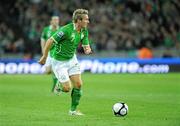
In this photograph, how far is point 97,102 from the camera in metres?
17.9

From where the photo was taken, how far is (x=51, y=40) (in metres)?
14.0

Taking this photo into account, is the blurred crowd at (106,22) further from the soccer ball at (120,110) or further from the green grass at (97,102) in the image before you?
the soccer ball at (120,110)

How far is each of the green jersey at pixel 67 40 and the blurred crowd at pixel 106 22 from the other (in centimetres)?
2135

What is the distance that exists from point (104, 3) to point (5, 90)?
1705cm

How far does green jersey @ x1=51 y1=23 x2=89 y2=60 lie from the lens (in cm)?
1412

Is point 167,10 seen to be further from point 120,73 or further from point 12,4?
point 12,4

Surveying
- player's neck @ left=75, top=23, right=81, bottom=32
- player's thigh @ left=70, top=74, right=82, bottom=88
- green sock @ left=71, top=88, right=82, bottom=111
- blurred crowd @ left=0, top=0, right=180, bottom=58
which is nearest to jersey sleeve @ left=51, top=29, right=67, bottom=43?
player's neck @ left=75, top=23, right=81, bottom=32

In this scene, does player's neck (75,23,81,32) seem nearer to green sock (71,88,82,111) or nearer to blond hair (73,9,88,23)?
blond hair (73,9,88,23)

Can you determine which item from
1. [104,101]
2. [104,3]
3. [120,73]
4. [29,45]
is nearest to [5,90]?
[104,101]

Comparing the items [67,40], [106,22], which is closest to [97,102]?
[67,40]

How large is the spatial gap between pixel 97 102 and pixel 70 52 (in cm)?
363

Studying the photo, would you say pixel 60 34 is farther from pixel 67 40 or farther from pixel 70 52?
pixel 70 52

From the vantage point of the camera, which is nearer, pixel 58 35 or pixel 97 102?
pixel 58 35

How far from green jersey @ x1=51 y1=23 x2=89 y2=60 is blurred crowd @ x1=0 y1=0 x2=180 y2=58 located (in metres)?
21.4
